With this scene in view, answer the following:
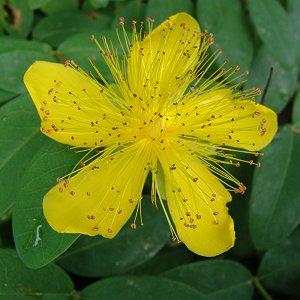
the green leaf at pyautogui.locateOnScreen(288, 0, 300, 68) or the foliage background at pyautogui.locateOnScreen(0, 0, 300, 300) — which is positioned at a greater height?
the green leaf at pyautogui.locateOnScreen(288, 0, 300, 68)

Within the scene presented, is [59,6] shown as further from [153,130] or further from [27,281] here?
[27,281]

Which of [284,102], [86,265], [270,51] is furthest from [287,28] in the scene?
[86,265]

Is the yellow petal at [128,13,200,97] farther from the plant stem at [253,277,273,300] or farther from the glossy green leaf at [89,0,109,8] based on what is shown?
the plant stem at [253,277,273,300]

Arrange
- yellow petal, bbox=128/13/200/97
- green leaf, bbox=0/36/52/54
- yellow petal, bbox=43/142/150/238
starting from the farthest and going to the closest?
green leaf, bbox=0/36/52/54, yellow petal, bbox=128/13/200/97, yellow petal, bbox=43/142/150/238

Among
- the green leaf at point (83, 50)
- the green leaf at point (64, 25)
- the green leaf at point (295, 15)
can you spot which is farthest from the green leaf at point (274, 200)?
the green leaf at point (64, 25)

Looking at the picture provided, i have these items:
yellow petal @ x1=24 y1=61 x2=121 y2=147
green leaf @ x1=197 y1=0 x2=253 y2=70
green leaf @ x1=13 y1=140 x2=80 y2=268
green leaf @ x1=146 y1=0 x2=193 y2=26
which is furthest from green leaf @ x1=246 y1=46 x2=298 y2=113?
green leaf @ x1=13 y1=140 x2=80 y2=268

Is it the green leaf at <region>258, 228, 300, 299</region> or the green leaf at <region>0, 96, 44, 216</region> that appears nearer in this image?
the green leaf at <region>0, 96, 44, 216</region>

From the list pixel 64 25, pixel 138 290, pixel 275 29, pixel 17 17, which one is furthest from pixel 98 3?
pixel 138 290

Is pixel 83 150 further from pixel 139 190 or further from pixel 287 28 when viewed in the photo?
pixel 287 28
